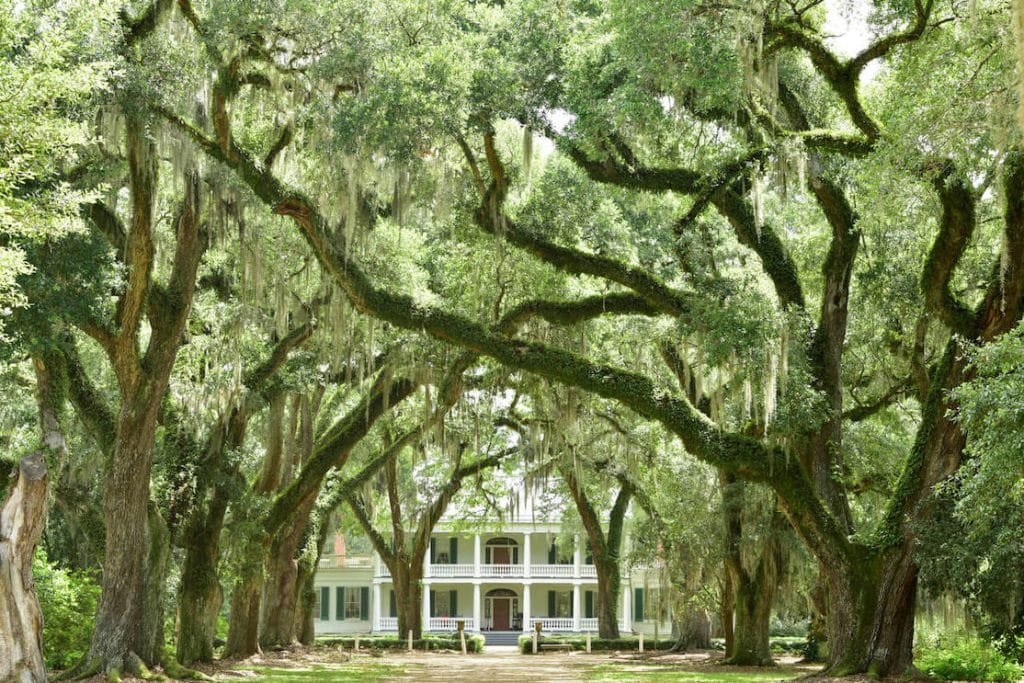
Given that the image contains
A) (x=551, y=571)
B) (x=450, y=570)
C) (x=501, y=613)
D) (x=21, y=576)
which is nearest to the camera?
(x=21, y=576)

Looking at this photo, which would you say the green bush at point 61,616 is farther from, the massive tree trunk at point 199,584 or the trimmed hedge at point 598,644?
the trimmed hedge at point 598,644

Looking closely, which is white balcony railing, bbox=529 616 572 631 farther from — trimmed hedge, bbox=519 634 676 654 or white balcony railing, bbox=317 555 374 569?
trimmed hedge, bbox=519 634 676 654

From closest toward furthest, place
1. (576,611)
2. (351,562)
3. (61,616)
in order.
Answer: (61,616)
(576,611)
(351,562)

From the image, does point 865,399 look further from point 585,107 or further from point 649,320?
point 585,107

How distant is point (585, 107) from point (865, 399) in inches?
371

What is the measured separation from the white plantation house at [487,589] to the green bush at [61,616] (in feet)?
79.0

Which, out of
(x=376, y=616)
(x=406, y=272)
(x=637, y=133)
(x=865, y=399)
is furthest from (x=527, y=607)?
(x=637, y=133)

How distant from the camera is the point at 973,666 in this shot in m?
12.7

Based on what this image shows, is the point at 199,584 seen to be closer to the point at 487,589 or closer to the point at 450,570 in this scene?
the point at 450,570

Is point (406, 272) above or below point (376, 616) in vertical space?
above

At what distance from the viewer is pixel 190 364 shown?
18.2 meters

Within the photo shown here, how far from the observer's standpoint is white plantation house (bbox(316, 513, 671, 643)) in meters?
43.1

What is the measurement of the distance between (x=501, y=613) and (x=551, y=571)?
355 centimetres

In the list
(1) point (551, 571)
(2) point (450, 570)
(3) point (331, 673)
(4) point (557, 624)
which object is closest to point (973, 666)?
(3) point (331, 673)
